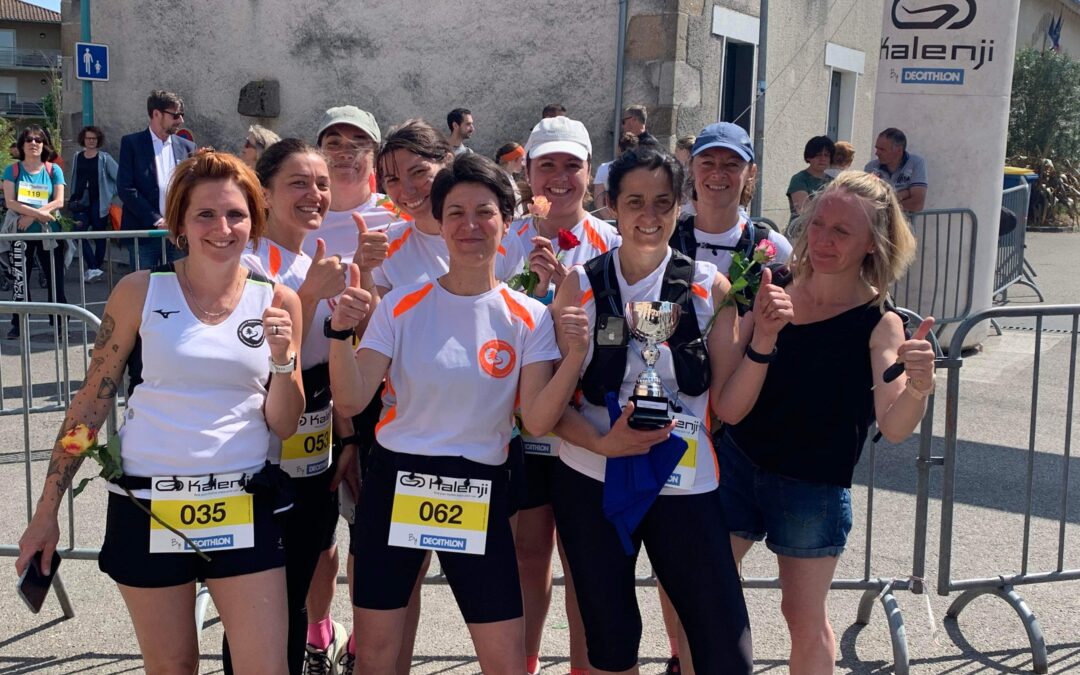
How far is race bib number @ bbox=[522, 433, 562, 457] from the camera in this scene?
139 inches

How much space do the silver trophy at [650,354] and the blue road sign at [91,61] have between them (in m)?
11.2

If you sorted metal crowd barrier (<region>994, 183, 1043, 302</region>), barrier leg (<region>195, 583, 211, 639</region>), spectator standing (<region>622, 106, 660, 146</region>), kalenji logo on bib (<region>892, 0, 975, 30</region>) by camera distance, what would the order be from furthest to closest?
metal crowd barrier (<region>994, 183, 1043, 302</region>), spectator standing (<region>622, 106, 660, 146</region>), kalenji logo on bib (<region>892, 0, 975, 30</region>), barrier leg (<region>195, 583, 211, 639</region>)

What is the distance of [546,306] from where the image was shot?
3254 mm

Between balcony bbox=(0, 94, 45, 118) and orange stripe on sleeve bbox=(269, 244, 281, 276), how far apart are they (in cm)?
7753

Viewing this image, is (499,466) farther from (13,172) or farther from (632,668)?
(13,172)

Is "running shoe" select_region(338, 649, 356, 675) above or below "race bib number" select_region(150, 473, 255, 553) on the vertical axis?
below

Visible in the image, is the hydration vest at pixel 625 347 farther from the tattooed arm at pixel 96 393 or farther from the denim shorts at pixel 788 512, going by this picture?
the tattooed arm at pixel 96 393

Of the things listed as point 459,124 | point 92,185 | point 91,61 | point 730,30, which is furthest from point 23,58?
point 459,124

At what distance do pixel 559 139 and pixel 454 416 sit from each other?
1.21 metres

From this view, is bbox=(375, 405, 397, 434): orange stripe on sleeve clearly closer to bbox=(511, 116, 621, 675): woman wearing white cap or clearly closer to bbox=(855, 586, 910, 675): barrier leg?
bbox=(511, 116, 621, 675): woman wearing white cap

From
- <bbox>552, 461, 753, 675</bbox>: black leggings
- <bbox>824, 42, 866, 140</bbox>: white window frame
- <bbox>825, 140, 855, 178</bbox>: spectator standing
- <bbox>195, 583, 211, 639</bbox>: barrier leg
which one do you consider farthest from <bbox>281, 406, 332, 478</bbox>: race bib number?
<bbox>824, 42, 866, 140</bbox>: white window frame

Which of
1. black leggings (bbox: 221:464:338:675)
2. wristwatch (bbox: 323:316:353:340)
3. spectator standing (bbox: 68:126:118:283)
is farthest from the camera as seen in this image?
spectator standing (bbox: 68:126:118:283)

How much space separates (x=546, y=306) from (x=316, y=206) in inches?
32.7

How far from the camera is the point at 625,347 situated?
3.04 m
